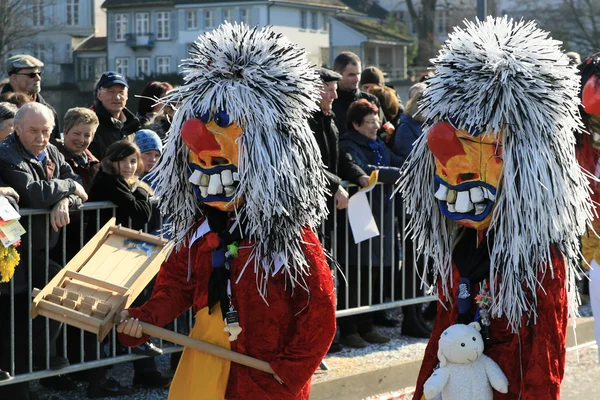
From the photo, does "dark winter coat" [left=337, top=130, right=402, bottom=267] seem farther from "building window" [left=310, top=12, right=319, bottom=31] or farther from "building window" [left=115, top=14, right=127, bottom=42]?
"building window" [left=115, top=14, right=127, bottom=42]

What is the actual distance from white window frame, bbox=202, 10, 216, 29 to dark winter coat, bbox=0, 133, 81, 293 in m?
50.7

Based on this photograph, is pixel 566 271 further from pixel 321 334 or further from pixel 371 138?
pixel 371 138

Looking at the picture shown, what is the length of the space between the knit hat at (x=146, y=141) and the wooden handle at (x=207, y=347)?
2.57m

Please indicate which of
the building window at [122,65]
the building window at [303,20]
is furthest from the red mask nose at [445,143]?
the building window at [122,65]

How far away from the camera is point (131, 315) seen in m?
3.96

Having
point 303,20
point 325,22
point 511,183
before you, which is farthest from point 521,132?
point 325,22

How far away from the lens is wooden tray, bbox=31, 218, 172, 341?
402cm

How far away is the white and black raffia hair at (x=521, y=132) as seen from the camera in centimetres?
367

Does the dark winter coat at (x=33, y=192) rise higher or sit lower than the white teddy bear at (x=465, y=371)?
higher

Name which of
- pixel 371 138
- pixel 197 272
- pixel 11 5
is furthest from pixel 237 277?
pixel 11 5

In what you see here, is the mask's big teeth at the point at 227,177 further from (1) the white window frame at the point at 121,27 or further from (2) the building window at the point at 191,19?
(1) the white window frame at the point at 121,27

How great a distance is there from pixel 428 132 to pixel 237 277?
0.94 metres

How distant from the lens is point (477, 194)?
3736mm

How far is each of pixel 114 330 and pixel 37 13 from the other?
156 feet
